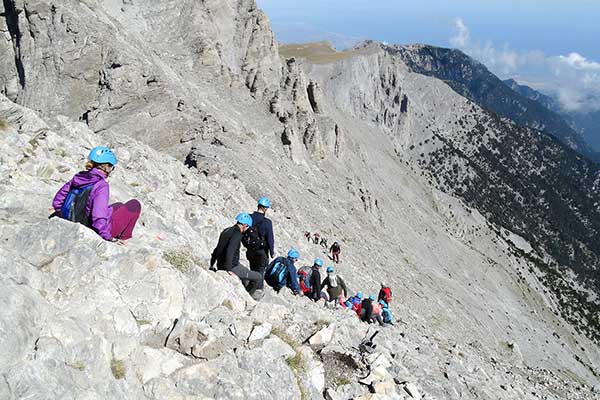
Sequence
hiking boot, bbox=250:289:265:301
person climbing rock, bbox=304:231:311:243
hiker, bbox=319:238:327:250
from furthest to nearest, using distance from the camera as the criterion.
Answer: hiker, bbox=319:238:327:250, person climbing rock, bbox=304:231:311:243, hiking boot, bbox=250:289:265:301

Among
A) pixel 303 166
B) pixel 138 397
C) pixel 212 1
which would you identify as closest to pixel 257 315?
pixel 138 397

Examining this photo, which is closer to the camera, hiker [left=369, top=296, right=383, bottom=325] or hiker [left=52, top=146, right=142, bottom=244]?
hiker [left=52, top=146, right=142, bottom=244]

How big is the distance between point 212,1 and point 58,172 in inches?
1427

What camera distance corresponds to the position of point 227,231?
1127 centimetres

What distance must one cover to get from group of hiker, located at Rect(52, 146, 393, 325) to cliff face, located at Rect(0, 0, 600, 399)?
1.24ft

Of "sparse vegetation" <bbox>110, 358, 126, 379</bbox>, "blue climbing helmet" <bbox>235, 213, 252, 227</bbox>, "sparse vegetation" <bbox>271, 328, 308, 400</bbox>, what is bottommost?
"sparse vegetation" <bbox>271, 328, 308, 400</bbox>

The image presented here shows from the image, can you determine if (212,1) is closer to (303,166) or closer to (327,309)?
(303,166)

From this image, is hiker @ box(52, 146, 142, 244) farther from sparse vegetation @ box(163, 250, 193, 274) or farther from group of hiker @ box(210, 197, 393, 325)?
group of hiker @ box(210, 197, 393, 325)

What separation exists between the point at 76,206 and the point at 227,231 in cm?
344

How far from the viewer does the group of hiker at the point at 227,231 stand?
891 cm

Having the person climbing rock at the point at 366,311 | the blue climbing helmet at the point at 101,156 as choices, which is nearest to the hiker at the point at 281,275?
the person climbing rock at the point at 366,311

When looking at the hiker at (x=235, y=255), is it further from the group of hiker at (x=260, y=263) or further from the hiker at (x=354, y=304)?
the hiker at (x=354, y=304)

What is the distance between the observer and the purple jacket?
8.85 metres

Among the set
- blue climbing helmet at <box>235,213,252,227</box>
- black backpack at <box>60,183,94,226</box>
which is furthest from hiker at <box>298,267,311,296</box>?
black backpack at <box>60,183,94,226</box>
